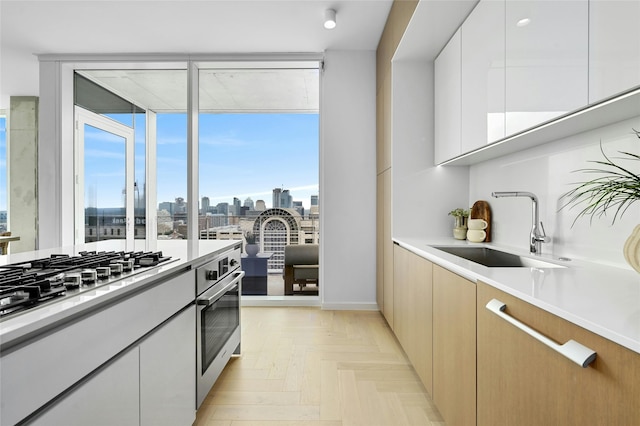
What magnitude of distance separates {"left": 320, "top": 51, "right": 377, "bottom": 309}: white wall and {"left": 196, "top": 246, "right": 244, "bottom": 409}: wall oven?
1.48m

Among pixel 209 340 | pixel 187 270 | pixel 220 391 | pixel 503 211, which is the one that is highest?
pixel 503 211

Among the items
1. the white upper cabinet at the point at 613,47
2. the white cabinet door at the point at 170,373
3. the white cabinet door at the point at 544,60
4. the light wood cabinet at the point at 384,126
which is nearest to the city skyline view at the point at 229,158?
→ the light wood cabinet at the point at 384,126

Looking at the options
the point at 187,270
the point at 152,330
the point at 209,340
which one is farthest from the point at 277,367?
the point at 152,330

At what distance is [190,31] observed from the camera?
320 centimetres

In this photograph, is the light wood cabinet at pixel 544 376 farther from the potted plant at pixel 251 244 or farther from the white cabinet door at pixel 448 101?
the potted plant at pixel 251 244

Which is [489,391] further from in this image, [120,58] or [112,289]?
[120,58]

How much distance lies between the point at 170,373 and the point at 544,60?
192cm

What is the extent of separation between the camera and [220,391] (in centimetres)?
196

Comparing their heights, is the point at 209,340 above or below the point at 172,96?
below

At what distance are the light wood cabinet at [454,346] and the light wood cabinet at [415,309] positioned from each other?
98mm

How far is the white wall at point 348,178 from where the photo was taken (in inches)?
141

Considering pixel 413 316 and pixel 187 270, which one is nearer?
pixel 187 270

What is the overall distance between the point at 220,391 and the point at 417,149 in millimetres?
2279

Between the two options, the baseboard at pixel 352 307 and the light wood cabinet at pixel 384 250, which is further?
the baseboard at pixel 352 307
